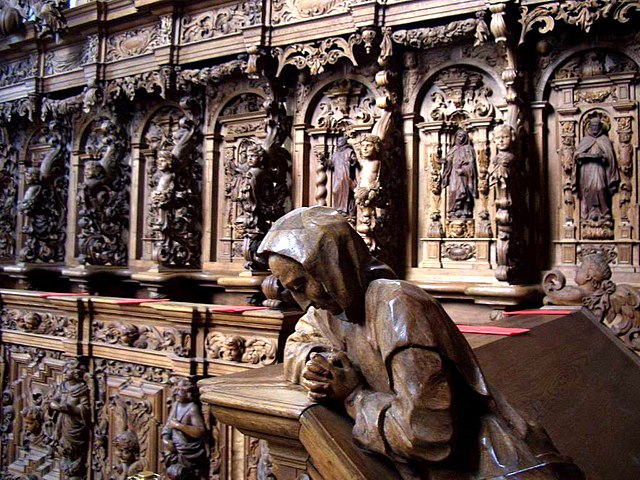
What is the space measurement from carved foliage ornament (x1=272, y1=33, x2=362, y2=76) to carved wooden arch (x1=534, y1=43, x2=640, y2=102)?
182cm

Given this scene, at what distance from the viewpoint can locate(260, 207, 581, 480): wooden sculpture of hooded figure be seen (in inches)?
53.0

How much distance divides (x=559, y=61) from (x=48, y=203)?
7067 millimetres

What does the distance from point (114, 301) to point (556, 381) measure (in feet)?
13.8

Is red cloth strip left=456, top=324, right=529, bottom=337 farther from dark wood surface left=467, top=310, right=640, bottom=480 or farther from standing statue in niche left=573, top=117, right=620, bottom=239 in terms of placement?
standing statue in niche left=573, top=117, right=620, bottom=239

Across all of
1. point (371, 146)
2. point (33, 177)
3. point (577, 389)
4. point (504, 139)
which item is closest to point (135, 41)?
point (33, 177)

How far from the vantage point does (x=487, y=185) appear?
571 centimetres

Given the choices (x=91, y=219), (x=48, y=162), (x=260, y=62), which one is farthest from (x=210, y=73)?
(x=48, y=162)

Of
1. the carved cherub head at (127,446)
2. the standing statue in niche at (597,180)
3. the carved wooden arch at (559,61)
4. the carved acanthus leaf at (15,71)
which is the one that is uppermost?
the carved acanthus leaf at (15,71)

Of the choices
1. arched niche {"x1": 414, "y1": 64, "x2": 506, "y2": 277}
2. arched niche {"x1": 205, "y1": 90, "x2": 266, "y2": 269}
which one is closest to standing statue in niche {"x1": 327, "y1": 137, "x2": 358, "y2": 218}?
arched niche {"x1": 414, "y1": 64, "x2": 506, "y2": 277}

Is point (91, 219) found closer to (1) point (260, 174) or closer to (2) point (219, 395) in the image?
(1) point (260, 174)

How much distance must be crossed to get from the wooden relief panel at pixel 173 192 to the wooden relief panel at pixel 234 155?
0.31 metres

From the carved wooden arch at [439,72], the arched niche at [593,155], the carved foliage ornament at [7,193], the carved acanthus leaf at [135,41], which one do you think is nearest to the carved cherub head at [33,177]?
the carved foliage ornament at [7,193]

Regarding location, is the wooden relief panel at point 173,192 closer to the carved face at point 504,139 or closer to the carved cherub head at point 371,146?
the carved cherub head at point 371,146

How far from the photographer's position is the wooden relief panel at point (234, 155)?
7.27 m
